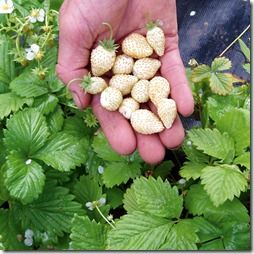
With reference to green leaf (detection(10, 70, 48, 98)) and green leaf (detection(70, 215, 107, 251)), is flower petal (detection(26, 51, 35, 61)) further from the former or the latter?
green leaf (detection(70, 215, 107, 251))

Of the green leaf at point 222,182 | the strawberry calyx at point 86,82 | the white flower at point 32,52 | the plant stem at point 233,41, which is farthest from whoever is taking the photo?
the plant stem at point 233,41

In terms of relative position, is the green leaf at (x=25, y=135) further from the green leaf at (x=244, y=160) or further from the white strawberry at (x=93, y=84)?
the green leaf at (x=244, y=160)

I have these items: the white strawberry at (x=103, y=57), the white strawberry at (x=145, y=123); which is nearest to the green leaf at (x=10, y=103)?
the white strawberry at (x=103, y=57)

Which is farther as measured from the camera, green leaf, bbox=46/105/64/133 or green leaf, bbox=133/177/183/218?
green leaf, bbox=46/105/64/133

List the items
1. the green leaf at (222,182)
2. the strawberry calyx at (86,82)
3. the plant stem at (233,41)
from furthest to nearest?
the plant stem at (233,41) → the strawberry calyx at (86,82) → the green leaf at (222,182)

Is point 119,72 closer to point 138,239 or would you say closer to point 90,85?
point 90,85

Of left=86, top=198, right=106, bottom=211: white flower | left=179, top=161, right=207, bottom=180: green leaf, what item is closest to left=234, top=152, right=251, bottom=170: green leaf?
left=179, top=161, right=207, bottom=180: green leaf
